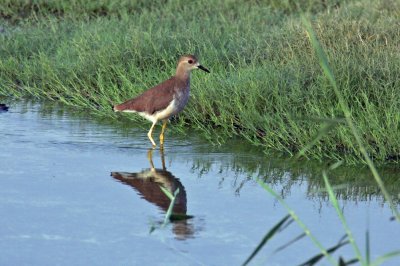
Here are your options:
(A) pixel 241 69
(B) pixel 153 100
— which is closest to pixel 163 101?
(B) pixel 153 100

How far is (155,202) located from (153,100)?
2.33 meters

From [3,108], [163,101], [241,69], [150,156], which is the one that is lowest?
[150,156]

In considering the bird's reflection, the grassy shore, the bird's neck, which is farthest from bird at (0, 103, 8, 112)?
the bird's reflection

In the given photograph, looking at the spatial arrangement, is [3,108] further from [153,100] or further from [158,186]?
[158,186]

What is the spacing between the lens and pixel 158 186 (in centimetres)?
824

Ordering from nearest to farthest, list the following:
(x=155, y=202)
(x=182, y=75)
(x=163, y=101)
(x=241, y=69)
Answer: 1. (x=155, y=202)
2. (x=163, y=101)
3. (x=182, y=75)
4. (x=241, y=69)

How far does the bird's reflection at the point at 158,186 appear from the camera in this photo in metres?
7.51

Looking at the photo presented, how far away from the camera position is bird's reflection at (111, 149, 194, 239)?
751 cm

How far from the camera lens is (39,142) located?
9.86 meters

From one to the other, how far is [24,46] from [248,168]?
18.6 ft

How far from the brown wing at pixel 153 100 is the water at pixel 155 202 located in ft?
1.11

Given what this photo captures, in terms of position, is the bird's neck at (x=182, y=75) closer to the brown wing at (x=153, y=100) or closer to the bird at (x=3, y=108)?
the brown wing at (x=153, y=100)

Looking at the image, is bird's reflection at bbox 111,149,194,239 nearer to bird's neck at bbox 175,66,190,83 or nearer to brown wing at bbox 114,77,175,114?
brown wing at bbox 114,77,175,114

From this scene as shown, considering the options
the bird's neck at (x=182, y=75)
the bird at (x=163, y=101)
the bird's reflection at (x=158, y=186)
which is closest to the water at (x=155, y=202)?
the bird's reflection at (x=158, y=186)
